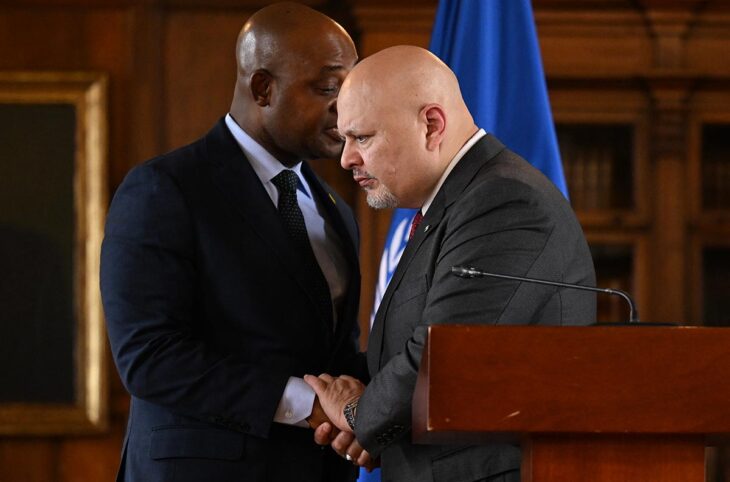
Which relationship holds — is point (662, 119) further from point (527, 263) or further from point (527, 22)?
point (527, 263)

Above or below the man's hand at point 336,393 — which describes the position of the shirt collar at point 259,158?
above

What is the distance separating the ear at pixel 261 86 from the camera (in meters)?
2.83

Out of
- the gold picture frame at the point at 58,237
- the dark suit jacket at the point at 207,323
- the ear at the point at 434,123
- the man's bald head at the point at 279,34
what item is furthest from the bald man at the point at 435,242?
the gold picture frame at the point at 58,237

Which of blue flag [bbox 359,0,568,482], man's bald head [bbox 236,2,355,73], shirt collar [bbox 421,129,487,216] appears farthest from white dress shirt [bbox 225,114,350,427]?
blue flag [bbox 359,0,568,482]

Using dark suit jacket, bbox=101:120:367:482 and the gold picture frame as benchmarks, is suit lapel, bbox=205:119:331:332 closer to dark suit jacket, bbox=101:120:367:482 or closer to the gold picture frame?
dark suit jacket, bbox=101:120:367:482

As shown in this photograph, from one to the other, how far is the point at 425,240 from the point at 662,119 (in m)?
3.31

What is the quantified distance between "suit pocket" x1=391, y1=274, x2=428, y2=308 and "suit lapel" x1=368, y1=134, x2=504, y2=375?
0.02m

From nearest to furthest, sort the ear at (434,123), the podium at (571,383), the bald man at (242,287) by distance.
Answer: the podium at (571,383) < the ear at (434,123) < the bald man at (242,287)

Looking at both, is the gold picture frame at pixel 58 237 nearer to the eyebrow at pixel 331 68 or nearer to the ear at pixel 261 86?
the ear at pixel 261 86

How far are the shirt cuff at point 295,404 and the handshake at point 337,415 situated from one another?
1 centimetres

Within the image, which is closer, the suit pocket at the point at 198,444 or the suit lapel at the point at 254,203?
the suit pocket at the point at 198,444

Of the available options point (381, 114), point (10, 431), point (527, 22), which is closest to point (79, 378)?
point (10, 431)

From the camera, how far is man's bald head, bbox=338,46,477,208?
7.75ft

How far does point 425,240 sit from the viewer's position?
2.31 meters
